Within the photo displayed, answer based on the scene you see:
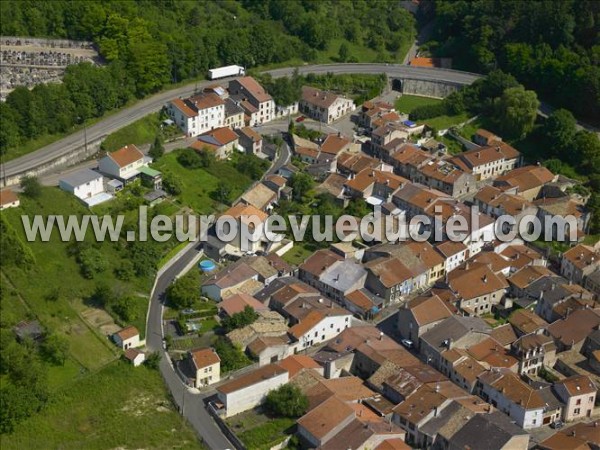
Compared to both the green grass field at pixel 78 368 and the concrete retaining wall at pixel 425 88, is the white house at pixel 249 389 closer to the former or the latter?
the green grass field at pixel 78 368

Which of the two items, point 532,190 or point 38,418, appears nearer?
point 38,418

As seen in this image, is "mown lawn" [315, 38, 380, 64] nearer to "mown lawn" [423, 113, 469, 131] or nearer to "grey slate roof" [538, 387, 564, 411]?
"mown lawn" [423, 113, 469, 131]

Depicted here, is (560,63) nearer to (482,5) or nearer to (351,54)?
(482,5)

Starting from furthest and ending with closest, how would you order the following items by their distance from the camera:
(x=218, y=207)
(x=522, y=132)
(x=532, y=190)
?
(x=522, y=132)
(x=532, y=190)
(x=218, y=207)

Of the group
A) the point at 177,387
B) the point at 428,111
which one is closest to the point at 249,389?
the point at 177,387

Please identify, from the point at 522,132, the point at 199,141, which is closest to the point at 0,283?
the point at 199,141

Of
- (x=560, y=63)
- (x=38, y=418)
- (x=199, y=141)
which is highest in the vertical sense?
(x=560, y=63)
